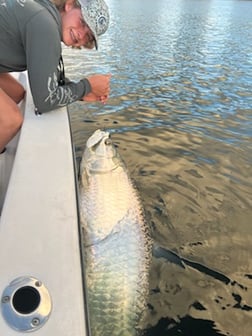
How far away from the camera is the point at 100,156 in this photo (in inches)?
116

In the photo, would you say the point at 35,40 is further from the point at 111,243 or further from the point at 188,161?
the point at 188,161

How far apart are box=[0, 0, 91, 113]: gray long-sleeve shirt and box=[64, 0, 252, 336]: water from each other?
141 cm

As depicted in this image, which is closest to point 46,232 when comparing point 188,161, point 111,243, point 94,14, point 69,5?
point 111,243

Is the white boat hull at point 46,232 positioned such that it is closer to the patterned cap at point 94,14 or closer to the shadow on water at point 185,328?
the patterned cap at point 94,14

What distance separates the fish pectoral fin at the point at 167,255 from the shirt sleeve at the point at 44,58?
1210 mm

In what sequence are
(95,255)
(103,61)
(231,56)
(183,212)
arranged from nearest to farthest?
(95,255) < (183,212) < (103,61) < (231,56)

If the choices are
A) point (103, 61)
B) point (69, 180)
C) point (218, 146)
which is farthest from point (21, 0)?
point (103, 61)

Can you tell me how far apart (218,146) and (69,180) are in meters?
3.60

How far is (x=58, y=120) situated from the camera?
9.82ft

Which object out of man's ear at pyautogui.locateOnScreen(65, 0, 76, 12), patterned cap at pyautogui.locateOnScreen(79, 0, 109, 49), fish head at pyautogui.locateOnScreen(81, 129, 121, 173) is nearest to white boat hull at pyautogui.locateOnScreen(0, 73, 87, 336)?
fish head at pyautogui.locateOnScreen(81, 129, 121, 173)

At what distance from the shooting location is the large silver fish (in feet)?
7.65

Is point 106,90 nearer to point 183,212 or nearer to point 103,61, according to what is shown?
point 183,212

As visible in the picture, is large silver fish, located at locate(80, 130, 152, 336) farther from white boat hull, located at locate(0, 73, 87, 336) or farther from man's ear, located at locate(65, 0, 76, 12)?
man's ear, located at locate(65, 0, 76, 12)

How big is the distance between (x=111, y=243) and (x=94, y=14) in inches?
56.8
